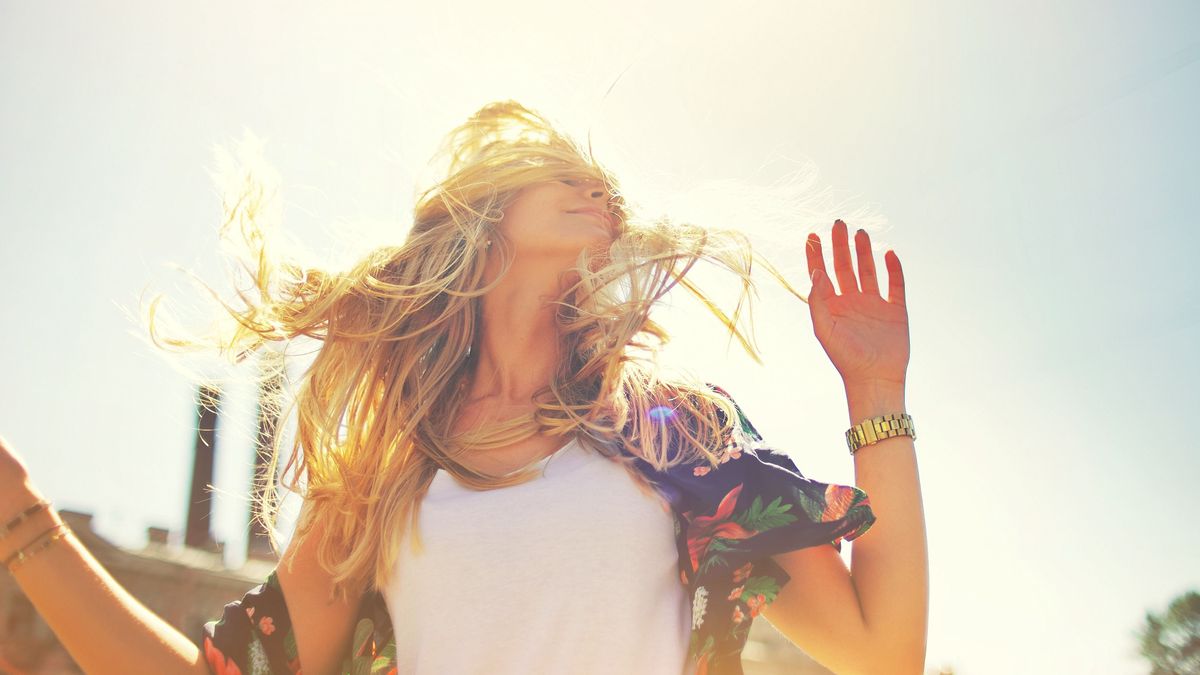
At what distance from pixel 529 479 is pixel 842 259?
2.48 ft

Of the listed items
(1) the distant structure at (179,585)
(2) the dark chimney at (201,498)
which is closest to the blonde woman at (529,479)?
(2) the dark chimney at (201,498)

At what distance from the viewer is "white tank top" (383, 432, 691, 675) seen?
170cm

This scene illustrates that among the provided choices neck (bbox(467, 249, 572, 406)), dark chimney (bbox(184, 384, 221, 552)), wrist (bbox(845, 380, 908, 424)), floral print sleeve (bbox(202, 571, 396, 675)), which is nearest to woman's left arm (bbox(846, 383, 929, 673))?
wrist (bbox(845, 380, 908, 424))

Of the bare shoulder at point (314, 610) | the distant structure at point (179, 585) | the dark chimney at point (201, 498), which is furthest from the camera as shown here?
the distant structure at point (179, 585)

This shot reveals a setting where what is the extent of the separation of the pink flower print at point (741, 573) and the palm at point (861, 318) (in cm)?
40

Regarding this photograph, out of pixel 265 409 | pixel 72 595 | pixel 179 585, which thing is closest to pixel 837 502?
pixel 72 595

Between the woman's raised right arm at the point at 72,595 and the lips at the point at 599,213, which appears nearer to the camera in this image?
the woman's raised right arm at the point at 72,595

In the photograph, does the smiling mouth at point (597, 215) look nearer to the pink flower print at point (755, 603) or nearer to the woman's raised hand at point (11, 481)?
the pink flower print at point (755, 603)

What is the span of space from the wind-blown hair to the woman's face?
27 mm

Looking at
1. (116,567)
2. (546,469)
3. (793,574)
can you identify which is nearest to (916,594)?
(793,574)

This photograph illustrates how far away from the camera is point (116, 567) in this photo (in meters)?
13.0

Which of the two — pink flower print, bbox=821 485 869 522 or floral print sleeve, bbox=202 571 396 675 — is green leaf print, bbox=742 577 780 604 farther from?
floral print sleeve, bbox=202 571 396 675

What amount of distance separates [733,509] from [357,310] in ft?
4.05

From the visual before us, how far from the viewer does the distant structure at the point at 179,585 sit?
11.2 meters
